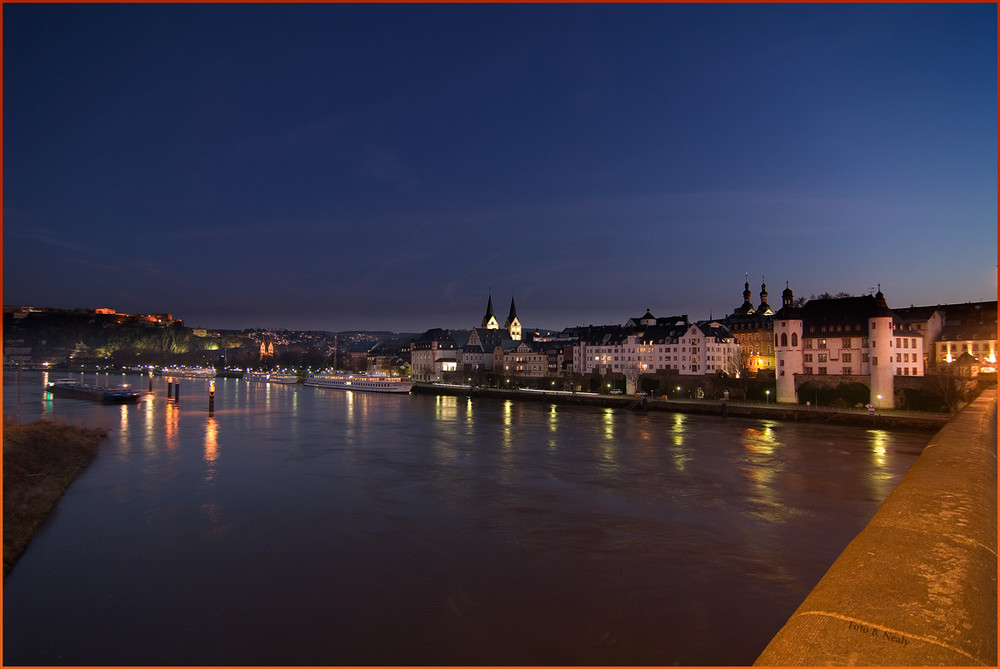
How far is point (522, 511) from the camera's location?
14594mm

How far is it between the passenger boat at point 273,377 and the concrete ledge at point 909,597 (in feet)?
287

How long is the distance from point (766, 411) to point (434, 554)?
101 feet

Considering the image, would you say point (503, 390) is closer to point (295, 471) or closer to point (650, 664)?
point (295, 471)

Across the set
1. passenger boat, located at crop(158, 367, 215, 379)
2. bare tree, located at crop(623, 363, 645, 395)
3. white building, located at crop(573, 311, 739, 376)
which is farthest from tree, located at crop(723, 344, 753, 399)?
passenger boat, located at crop(158, 367, 215, 379)

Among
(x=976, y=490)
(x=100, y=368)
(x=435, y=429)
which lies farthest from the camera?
Result: (x=100, y=368)

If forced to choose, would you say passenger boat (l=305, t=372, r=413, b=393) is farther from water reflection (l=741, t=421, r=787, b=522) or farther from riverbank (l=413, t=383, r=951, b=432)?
water reflection (l=741, t=421, r=787, b=522)

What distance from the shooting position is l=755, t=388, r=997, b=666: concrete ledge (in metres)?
2.21

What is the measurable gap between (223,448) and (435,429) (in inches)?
443

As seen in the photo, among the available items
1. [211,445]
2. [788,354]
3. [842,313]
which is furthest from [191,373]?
[842,313]

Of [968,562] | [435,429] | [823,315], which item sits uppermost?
[823,315]

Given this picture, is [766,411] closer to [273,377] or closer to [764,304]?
[764,304]

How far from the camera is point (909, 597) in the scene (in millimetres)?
2541

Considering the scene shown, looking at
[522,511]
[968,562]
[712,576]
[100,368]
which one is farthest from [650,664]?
[100,368]

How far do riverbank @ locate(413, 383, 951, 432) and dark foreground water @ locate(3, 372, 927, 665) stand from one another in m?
9.08
